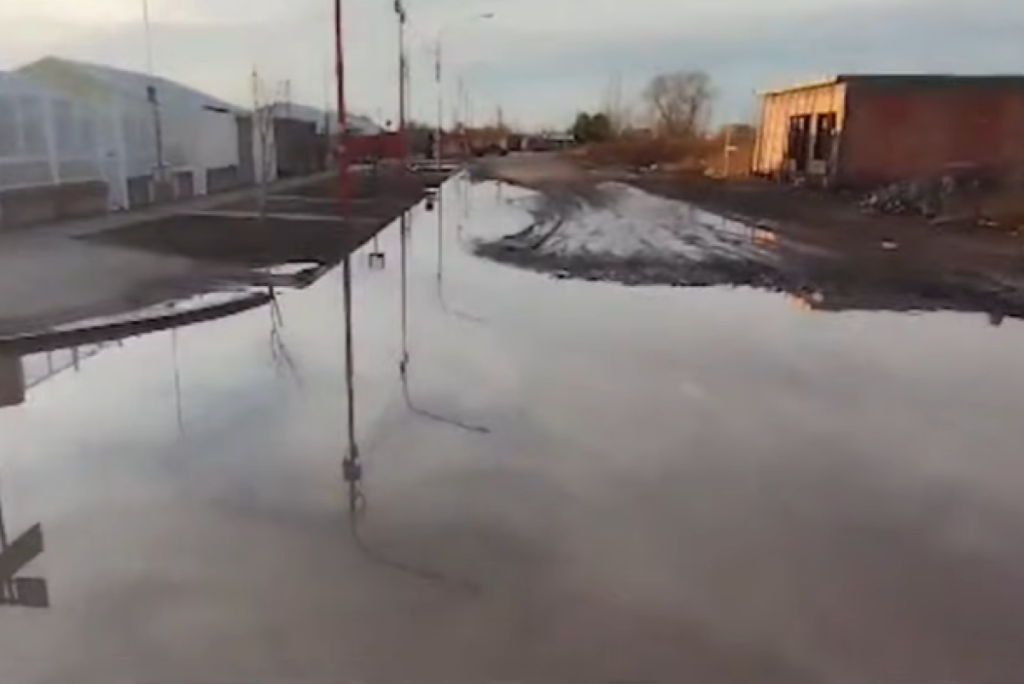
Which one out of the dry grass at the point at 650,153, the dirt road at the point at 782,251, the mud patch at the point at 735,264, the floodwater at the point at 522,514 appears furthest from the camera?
the dry grass at the point at 650,153

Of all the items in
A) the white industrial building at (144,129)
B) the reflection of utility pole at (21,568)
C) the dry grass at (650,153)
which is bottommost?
the dry grass at (650,153)

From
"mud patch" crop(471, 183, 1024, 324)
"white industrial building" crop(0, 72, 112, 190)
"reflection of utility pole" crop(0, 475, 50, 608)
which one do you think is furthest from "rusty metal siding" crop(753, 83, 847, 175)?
"reflection of utility pole" crop(0, 475, 50, 608)

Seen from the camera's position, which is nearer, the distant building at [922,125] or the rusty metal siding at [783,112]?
the distant building at [922,125]

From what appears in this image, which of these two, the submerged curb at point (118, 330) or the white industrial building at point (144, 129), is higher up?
the white industrial building at point (144, 129)

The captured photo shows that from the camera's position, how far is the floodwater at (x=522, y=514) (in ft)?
15.6

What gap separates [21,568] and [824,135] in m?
38.6

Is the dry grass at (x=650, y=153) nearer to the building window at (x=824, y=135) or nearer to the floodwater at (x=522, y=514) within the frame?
the building window at (x=824, y=135)

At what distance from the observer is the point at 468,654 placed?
4.68 meters

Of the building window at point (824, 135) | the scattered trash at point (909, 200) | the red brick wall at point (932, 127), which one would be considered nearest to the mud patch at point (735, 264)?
the scattered trash at point (909, 200)

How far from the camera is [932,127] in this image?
119ft

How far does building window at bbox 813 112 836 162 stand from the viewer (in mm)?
38562

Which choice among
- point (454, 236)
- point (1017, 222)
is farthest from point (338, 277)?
point (1017, 222)

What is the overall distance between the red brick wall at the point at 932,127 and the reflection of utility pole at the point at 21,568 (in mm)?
34501

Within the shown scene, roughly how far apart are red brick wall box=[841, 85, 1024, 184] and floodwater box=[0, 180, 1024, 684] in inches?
1049
